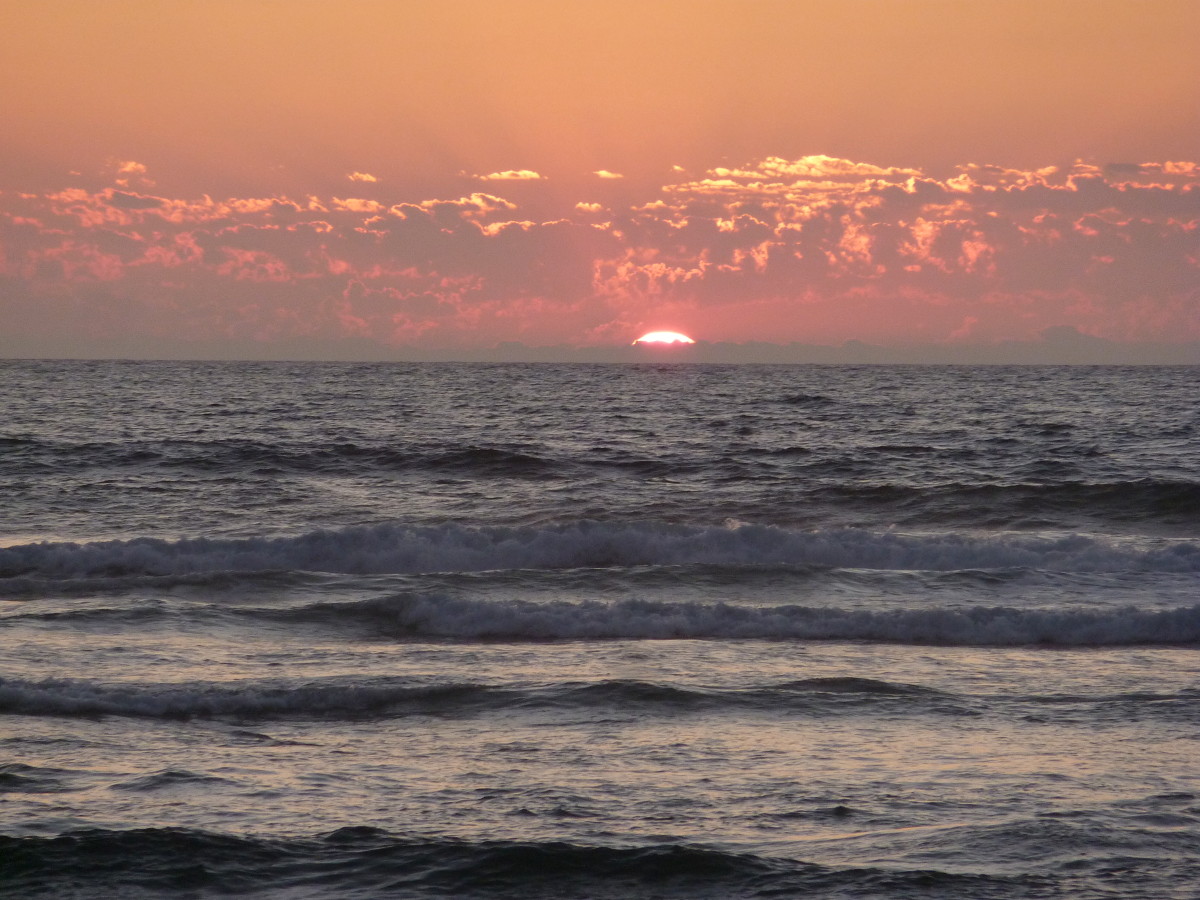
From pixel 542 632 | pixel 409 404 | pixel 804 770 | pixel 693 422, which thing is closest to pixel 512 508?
pixel 542 632

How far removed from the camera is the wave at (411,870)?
6.27 m

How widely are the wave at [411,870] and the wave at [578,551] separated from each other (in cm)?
1168

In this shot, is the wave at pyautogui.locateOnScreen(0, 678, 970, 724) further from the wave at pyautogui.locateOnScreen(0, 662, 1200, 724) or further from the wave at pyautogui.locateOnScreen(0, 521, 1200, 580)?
the wave at pyautogui.locateOnScreen(0, 521, 1200, 580)

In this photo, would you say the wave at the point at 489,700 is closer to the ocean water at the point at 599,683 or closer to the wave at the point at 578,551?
the ocean water at the point at 599,683

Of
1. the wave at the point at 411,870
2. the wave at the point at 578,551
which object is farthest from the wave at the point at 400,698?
the wave at the point at 578,551

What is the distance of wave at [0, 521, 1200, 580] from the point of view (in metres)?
18.0

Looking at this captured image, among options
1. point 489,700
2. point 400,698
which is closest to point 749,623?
point 489,700

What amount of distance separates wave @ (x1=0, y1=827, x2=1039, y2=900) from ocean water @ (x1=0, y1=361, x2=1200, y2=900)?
0.07 ft

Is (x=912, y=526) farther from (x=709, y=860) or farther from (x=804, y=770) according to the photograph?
(x=709, y=860)

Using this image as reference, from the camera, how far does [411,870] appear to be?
21.3ft

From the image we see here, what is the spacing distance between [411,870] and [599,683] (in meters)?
4.18

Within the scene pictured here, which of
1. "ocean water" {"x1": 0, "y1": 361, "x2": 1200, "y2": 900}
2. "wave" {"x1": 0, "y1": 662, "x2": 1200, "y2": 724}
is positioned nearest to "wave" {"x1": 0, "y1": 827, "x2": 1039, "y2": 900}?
"ocean water" {"x1": 0, "y1": 361, "x2": 1200, "y2": 900}

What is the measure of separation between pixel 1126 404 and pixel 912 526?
1499 inches

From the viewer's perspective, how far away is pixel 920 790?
770 centimetres
